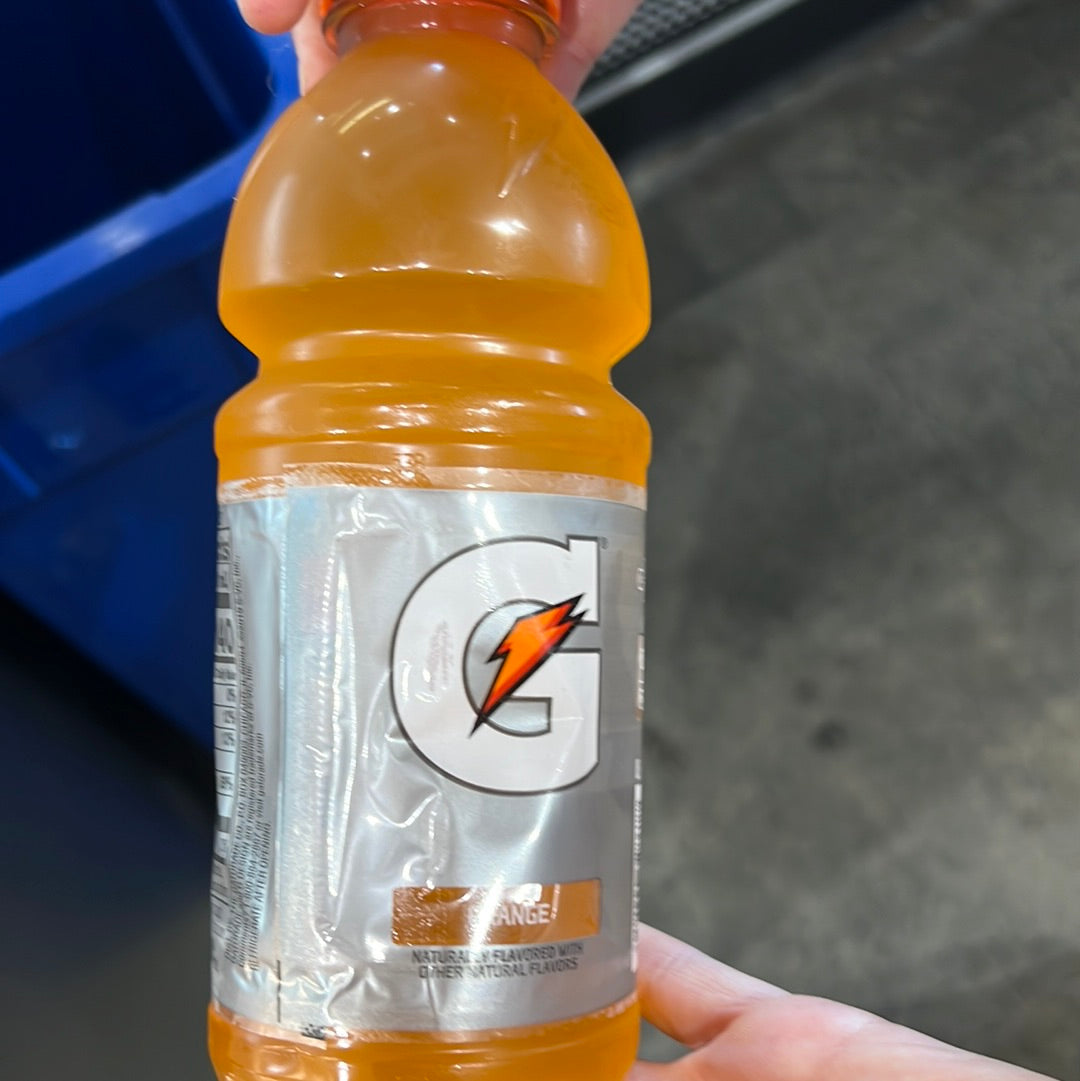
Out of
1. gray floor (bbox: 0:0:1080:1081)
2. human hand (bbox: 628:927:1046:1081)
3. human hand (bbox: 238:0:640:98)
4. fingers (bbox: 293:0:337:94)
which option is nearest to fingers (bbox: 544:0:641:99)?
human hand (bbox: 238:0:640:98)

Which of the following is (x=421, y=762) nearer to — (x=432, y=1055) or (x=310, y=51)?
(x=432, y=1055)

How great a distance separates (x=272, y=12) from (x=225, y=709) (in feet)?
1.57

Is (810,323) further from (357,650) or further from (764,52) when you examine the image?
(357,650)

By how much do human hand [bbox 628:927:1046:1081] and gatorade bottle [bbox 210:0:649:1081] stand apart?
10 cm

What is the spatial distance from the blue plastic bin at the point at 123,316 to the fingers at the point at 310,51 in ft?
0.05

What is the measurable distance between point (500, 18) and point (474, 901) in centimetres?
59

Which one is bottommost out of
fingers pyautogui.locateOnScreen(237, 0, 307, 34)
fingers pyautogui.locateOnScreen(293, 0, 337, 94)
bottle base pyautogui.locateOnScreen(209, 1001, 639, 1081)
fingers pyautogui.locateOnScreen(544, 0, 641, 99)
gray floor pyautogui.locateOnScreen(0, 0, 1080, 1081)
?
gray floor pyautogui.locateOnScreen(0, 0, 1080, 1081)

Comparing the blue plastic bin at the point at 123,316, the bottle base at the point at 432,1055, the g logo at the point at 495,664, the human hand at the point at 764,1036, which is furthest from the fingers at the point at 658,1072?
the blue plastic bin at the point at 123,316

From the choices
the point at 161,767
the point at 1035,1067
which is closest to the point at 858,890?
the point at 1035,1067

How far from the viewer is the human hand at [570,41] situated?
93 cm

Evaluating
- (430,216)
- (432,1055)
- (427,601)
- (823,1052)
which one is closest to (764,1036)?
(823,1052)

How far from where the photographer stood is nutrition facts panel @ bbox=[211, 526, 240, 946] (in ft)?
2.34

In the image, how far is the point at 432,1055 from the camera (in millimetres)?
657

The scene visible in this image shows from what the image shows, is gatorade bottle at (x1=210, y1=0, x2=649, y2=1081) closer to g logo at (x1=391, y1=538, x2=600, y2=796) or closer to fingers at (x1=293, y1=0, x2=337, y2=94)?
g logo at (x1=391, y1=538, x2=600, y2=796)
